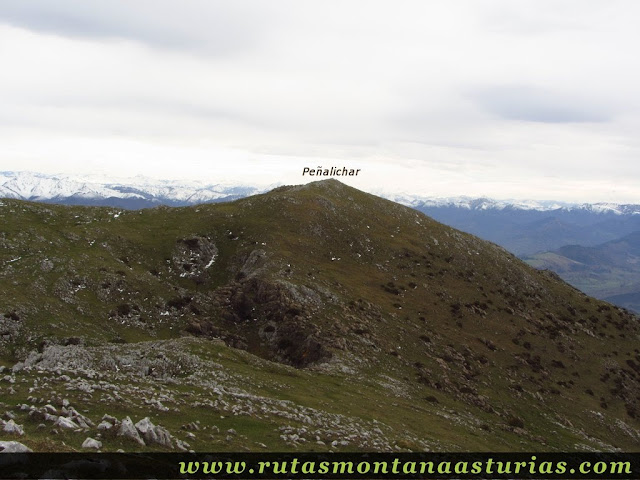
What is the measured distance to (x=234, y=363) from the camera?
4194 cm

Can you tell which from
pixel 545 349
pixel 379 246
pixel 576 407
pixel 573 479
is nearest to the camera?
pixel 573 479

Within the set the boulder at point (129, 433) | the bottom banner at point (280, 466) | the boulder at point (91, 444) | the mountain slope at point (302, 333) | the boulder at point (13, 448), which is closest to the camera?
the bottom banner at point (280, 466)

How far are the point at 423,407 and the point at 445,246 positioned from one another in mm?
62702

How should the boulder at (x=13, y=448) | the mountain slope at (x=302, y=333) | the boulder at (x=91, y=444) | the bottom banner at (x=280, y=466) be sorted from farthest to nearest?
the mountain slope at (x=302, y=333)
the boulder at (x=91, y=444)
the boulder at (x=13, y=448)
the bottom banner at (x=280, y=466)

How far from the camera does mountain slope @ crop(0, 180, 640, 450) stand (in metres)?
29.2

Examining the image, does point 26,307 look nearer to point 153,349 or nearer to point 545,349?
point 153,349

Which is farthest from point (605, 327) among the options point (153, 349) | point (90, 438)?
point (90, 438)

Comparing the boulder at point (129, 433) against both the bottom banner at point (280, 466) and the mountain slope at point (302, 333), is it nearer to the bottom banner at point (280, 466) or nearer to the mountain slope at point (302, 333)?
the mountain slope at point (302, 333)

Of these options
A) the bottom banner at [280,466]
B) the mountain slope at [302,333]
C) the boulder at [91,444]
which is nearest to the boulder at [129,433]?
the mountain slope at [302,333]

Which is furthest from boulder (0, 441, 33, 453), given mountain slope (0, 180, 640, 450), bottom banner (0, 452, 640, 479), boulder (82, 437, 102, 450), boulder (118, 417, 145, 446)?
boulder (118, 417, 145, 446)

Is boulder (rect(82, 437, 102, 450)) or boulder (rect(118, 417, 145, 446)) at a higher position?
boulder (rect(82, 437, 102, 450))

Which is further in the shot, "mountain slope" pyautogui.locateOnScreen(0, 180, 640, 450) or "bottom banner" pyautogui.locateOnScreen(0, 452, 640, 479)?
"mountain slope" pyautogui.locateOnScreen(0, 180, 640, 450)

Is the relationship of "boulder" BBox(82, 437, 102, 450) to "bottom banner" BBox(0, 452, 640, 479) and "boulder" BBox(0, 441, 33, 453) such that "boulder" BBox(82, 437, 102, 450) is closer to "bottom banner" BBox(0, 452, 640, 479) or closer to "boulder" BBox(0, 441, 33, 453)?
"bottom banner" BBox(0, 452, 640, 479)

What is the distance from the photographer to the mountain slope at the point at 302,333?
96.0 ft
